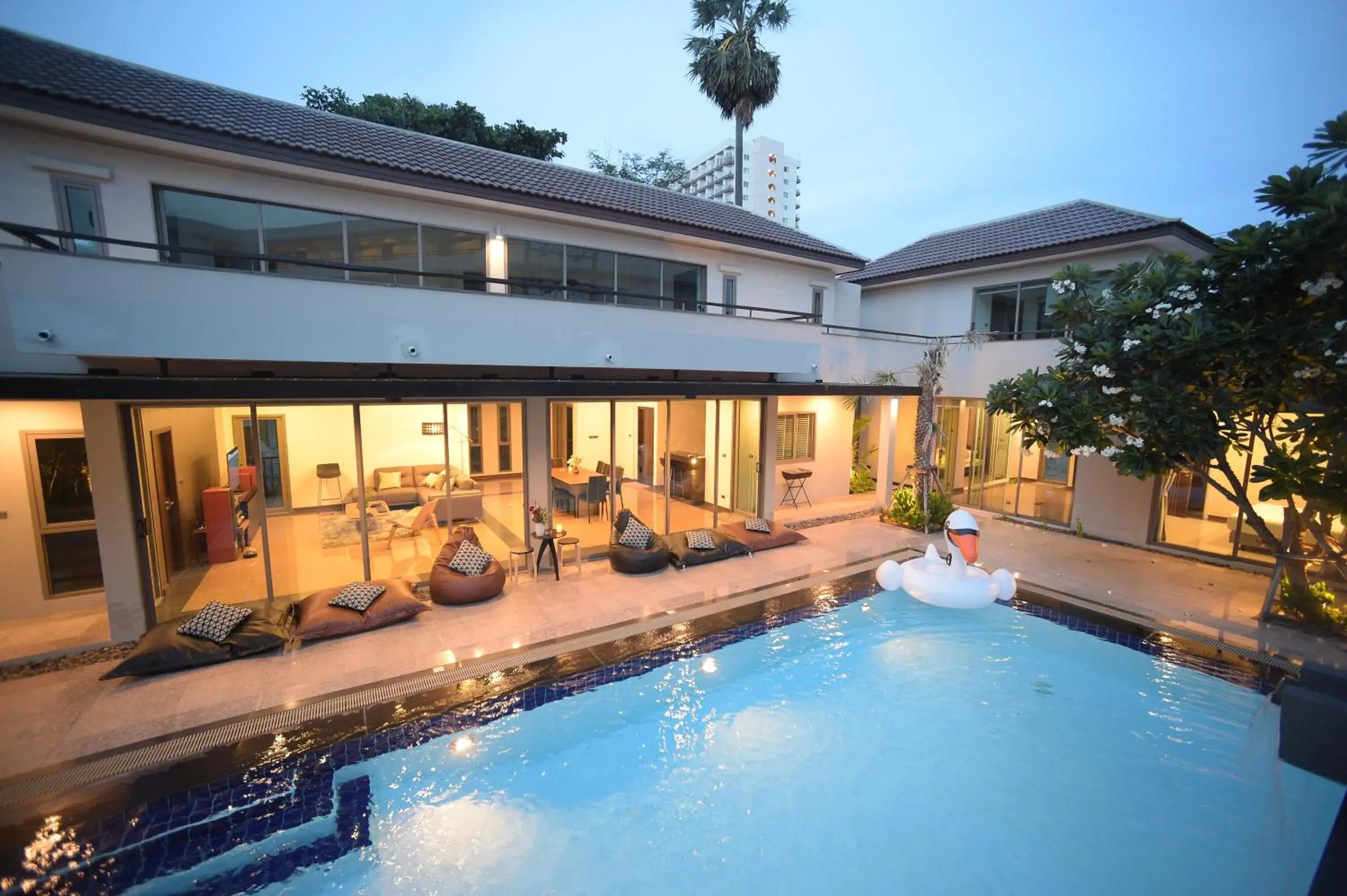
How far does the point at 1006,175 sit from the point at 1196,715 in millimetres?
165327

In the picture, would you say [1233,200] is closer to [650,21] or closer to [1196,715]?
[650,21]

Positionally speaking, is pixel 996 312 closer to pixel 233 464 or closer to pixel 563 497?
pixel 563 497

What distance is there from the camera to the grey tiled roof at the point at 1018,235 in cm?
1277

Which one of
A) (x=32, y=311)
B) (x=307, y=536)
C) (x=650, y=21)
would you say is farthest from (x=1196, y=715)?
(x=650, y=21)

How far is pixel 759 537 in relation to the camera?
11641 mm

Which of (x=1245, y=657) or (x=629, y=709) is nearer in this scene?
(x=629, y=709)

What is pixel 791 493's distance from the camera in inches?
601

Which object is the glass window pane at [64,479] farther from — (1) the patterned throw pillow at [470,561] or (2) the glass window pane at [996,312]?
(2) the glass window pane at [996,312]

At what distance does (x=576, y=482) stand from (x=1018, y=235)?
13.7 meters

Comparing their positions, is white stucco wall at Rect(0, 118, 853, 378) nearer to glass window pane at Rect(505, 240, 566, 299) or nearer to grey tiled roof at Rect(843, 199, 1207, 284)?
glass window pane at Rect(505, 240, 566, 299)

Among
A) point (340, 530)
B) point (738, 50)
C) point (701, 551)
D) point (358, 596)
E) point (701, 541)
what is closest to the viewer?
point (358, 596)

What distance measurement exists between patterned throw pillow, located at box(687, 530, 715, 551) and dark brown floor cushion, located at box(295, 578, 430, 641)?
4.68 m

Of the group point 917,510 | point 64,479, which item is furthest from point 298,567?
point 917,510

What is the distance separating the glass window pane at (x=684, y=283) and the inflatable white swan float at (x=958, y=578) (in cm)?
711
